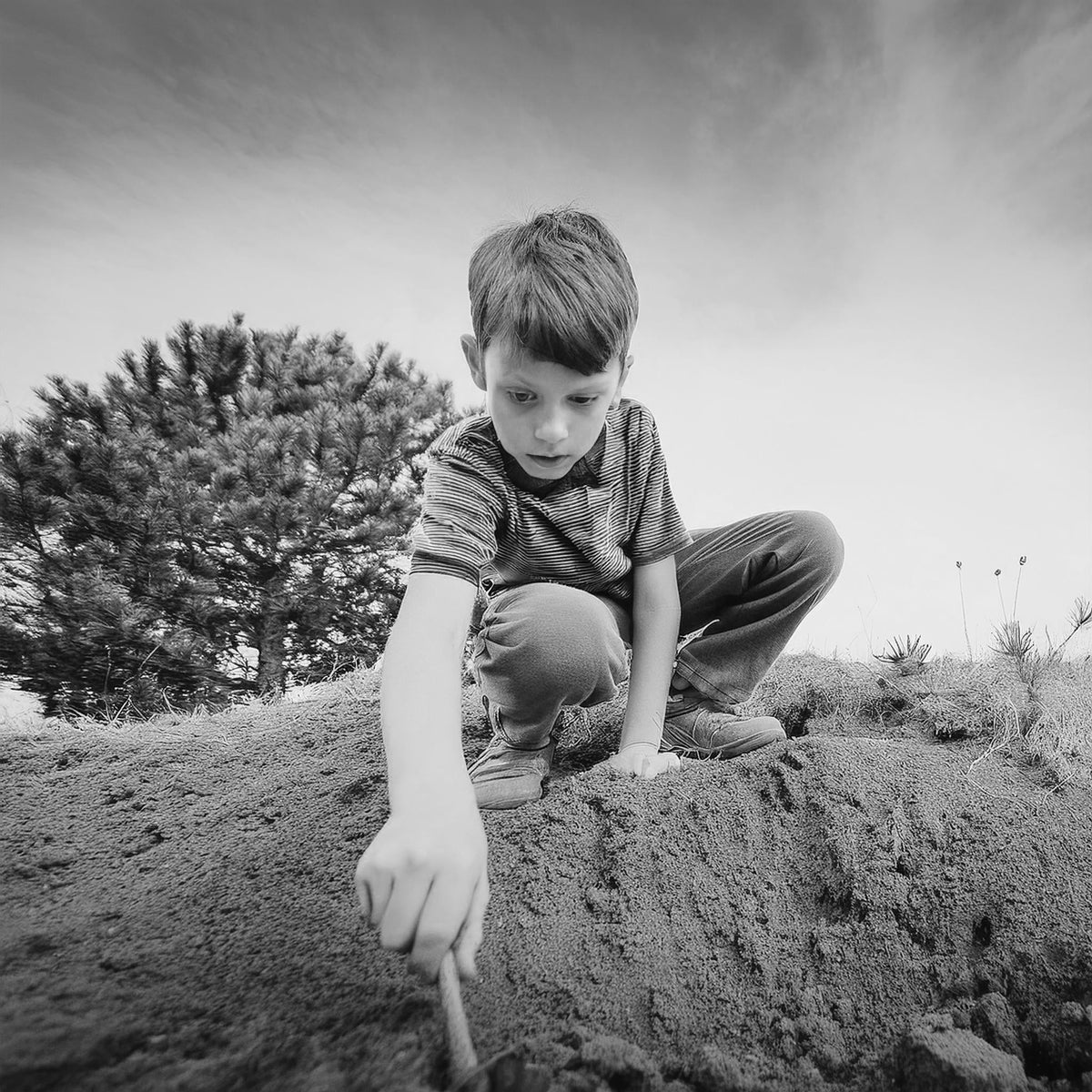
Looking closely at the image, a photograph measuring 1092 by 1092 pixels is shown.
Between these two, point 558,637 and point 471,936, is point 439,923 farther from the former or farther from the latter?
point 558,637

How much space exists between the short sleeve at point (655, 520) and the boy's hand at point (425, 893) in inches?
46.1

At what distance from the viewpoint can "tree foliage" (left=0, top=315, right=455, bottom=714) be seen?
536cm

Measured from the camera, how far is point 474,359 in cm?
155

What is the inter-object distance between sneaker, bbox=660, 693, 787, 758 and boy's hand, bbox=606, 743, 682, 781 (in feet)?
0.97

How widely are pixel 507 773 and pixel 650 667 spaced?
0.46 m

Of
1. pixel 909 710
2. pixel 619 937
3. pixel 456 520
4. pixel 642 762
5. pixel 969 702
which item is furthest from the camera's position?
pixel 909 710

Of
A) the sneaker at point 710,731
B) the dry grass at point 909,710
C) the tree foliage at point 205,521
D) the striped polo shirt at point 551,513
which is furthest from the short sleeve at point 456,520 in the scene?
the tree foliage at point 205,521

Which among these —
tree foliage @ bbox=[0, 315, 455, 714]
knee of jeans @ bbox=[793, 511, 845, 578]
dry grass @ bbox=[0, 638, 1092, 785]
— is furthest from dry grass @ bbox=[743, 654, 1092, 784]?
tree foliage @ bbox=[0, 315, 455, 714]

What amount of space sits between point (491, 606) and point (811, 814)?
0.89 metres

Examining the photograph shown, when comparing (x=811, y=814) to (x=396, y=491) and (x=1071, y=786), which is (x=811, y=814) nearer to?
(x=1071, y=786)

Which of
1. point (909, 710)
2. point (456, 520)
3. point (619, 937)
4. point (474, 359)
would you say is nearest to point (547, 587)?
point (456, 520)

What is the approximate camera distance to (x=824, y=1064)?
0.96 metres

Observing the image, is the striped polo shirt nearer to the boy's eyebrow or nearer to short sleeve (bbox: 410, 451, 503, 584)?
short sleeve (bbox: 410, 451, 503, 584)

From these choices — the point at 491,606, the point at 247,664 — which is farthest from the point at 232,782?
the point at 247,664
